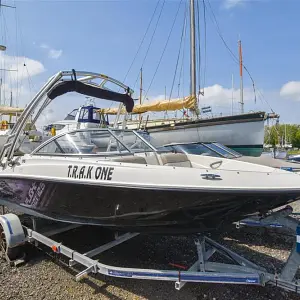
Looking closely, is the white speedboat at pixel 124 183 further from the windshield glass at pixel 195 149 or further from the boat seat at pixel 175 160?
the windshield glass at pixel 195 149

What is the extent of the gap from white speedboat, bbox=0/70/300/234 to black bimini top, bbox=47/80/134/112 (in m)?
0.01

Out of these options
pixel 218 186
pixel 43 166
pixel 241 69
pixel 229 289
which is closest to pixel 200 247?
pixel 229 289

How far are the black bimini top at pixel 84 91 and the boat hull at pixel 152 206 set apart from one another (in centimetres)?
121

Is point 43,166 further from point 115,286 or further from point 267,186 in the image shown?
A: point 267,186

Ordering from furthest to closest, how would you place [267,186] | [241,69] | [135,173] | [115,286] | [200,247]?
[241,69] < [115,286] < [200,247] < [135,173] < [267,186]

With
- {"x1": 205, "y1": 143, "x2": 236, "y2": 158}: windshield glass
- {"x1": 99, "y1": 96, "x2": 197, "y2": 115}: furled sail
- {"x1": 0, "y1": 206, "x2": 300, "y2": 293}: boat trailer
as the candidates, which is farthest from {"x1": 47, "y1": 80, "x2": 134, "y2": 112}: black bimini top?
{"x1": 99, "y1": 96, "x2": 197, "y2": 115}: furled sail

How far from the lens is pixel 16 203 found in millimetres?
4582

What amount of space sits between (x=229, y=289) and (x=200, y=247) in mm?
670

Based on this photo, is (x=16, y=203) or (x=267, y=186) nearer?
(x=267, y=186)

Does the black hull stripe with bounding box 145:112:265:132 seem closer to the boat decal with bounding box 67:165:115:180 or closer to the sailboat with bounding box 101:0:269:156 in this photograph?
the sailboat with bounding box 101:0:269:156

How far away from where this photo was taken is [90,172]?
3.21 metres

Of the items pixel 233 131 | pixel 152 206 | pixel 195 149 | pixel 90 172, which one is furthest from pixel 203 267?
pixel 233 131

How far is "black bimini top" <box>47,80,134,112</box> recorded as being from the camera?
13.1ft

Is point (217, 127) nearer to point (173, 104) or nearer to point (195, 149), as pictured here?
point (173, 104)
